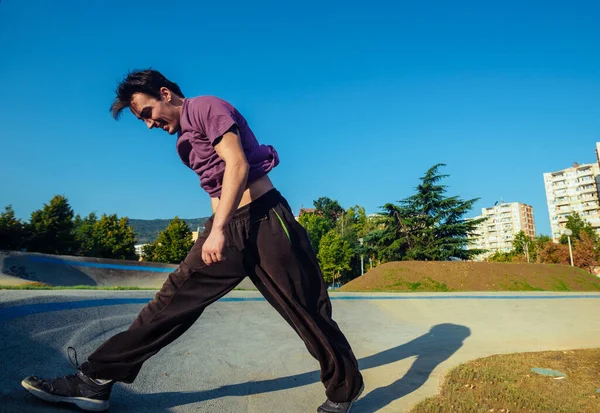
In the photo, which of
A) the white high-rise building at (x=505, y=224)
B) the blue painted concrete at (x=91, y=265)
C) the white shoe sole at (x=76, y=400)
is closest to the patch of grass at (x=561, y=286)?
the blue painted concrete at (x=91, y=265)

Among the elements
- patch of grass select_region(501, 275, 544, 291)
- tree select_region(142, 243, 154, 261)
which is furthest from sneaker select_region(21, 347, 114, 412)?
tree select_region(142, 243, 154, 261)

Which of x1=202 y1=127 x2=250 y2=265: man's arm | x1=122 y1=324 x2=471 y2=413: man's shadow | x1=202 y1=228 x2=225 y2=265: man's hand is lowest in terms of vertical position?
x1=122 y1=324 x2=471 y2=413: man's shadow

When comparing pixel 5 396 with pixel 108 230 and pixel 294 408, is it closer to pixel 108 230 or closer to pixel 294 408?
pixel 294 408

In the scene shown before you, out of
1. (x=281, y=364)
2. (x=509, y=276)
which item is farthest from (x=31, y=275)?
(x=509, y=276)

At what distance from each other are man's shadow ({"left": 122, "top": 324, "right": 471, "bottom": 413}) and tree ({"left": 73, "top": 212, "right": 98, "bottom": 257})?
1450 inches

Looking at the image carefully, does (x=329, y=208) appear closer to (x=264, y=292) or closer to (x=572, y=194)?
(x=572, y=194)

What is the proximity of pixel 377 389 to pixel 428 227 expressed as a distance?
32.1 metres

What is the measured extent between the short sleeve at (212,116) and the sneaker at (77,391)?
148cm

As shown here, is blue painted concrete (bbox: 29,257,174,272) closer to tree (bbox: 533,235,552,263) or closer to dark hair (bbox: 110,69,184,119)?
dark hair (bbox: 110,69,184,119)

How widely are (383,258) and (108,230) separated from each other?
28.0m

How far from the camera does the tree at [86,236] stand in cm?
3871

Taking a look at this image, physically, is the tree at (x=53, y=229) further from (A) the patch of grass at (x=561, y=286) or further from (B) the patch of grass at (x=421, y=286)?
(A) the patch of grass at (x=561, y=286)

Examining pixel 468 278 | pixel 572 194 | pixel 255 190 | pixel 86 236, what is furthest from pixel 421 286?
pixel 572 194

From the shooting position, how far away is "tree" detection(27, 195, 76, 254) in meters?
32.0
